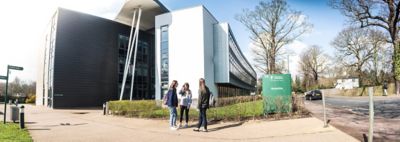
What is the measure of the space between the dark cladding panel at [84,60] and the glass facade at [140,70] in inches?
43.8

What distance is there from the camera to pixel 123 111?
55.5ft

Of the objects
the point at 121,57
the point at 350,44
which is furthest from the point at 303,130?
the point at 350,44

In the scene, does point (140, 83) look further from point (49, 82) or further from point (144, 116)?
point (144, 116)

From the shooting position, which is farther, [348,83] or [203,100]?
[348,83]

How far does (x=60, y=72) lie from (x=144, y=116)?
19212 millimetres

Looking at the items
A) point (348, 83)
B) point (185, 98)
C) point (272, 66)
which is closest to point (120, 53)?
point (272, 66)

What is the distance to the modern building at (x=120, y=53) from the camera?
26844 mm

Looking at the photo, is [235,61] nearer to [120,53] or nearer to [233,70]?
[233,70]

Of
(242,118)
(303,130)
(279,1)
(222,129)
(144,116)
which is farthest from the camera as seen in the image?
(279,1)

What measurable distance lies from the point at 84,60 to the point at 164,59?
9889mm

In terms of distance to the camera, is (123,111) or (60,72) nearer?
(123,111)

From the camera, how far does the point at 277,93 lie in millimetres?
11953

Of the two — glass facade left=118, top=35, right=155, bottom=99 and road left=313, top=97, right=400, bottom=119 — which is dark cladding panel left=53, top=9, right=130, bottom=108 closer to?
glass facade left=118, top=35, right=155, bottom=99

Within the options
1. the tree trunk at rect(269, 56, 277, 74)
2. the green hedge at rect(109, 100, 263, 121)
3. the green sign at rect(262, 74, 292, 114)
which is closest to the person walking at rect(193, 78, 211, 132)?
the green hedge at rect(109, 100, 263, 121)
